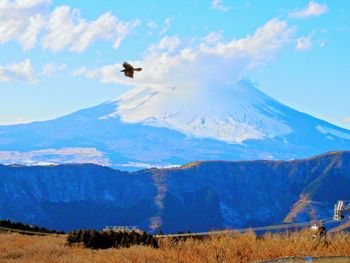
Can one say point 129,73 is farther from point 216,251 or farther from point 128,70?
point 216,251

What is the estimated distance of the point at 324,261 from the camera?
1418cm

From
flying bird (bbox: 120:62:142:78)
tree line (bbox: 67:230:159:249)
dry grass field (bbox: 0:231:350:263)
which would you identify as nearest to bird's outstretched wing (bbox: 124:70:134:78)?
flying bird (bbox: 120:62:142:78)

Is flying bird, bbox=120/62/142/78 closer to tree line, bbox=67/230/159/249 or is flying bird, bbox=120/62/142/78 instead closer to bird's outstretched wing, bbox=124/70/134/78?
bird's outstretched wing, bbox=124/70/134/78

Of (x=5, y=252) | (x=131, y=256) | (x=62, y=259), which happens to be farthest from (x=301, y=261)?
(x=5, y=252)

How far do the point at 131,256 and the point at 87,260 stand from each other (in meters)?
1.66

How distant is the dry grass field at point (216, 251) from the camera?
835 inches

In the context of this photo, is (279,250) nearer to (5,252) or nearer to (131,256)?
(131,256)

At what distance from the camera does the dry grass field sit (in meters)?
21.2

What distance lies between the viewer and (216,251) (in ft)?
71.6

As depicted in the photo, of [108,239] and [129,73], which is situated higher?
[129,73]

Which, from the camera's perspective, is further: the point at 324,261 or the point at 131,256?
the point at 131,256

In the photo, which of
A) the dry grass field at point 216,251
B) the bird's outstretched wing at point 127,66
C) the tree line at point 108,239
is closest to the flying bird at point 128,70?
the bird's outstretched wing at point 127,66

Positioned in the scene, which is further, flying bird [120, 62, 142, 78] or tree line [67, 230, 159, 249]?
tree line [67, 230, 159, 249]

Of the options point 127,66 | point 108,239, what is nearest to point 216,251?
point 127,66
